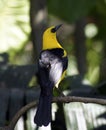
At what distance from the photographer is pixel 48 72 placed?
3.63 meters

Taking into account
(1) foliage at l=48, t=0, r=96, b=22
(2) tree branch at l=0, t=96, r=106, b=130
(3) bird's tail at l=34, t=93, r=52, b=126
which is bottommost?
(1) foliage at l=48, t=0, r=96, b=22

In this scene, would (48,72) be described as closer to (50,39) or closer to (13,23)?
(50,39)

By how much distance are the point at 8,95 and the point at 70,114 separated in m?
0.51

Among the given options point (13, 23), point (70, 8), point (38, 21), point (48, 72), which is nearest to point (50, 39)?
point (48, 72)

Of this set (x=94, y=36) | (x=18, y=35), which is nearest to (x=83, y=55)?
(x=18, y=35)

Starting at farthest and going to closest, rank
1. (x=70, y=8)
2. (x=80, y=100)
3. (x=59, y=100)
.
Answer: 1. (x=70, y=8)
2. (x=59, y=100)
3. (x=80, y=100)

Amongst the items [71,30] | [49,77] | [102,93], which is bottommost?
[71,30]

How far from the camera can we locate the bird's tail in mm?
3155

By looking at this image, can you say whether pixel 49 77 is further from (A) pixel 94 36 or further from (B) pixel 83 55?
(A) pixel 94 36

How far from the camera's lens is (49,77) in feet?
11.7

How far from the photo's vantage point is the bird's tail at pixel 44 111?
3.16 meters

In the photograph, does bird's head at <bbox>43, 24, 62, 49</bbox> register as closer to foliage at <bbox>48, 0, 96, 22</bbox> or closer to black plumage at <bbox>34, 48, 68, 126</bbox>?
black plumage at <bbox>34, 48, 68, 126</bbox>

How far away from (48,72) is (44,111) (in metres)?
0.42

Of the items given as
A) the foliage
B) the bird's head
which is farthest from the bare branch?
the foliage
